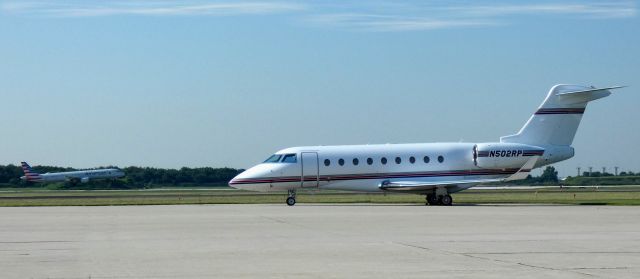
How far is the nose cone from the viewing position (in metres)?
42.2

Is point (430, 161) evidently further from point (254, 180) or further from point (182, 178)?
point (182, 178)

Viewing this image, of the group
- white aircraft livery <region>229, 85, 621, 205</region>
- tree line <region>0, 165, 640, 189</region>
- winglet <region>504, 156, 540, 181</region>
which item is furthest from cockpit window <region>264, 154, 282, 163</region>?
tree line <region>0, 165, 640, 189</region>

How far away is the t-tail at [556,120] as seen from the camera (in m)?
42.4

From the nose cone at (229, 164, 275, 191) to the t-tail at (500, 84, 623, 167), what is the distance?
36.4 ft

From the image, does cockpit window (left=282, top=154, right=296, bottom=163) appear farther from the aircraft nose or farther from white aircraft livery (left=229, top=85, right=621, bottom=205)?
the aircraft nose

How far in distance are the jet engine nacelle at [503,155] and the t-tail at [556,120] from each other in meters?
0.58

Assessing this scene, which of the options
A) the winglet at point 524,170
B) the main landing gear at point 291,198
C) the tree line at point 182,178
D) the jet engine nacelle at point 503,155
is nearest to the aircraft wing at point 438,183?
the winglet at point 524,170
